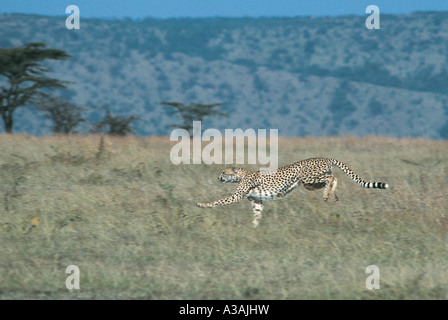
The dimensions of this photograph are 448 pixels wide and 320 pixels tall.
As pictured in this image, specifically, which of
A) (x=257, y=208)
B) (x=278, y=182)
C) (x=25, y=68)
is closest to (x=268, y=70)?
(x=25, y=68)

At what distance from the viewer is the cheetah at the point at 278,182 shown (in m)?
7.89

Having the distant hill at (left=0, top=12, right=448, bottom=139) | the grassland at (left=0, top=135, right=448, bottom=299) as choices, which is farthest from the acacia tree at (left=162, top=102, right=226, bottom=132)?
the distant hill at (left=0, top=12, right=448, bottom=139)

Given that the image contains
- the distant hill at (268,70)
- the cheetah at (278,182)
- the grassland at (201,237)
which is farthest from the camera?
the distant hill at (268,70)

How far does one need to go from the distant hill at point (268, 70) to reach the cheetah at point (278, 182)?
41.9 metres

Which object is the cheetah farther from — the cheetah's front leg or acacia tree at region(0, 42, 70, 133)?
acacia tree at region(0, 42, 70, 133)

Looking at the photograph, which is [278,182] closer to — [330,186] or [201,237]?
[330,186]

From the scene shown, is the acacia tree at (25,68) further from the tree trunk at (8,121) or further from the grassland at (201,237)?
the grassland at (201,237)

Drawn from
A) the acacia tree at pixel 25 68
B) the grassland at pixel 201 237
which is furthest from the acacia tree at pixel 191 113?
the grassland at pixel 201 237

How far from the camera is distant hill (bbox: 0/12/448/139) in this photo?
53.8m

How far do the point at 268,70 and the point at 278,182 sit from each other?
178 feet

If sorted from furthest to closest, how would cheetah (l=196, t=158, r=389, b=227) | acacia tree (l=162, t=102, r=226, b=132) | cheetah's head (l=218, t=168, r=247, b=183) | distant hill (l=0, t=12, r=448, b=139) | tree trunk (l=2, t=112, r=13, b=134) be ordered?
1. distant hill (l=0, t=12, r=448, b=139)
2. acacia tree (l=162, t=102, r=226, b=132)
3. tree trunk (l=2, t=112, r=13, b=134)
4. cheetah's head (l=218, t=168, r=247, b=183)
5. cheetah (l=196, t=158, r=389, b=227)

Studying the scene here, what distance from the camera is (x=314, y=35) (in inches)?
→ 2564

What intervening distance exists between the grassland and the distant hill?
4092 centimetres

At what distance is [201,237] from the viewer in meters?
7.10
